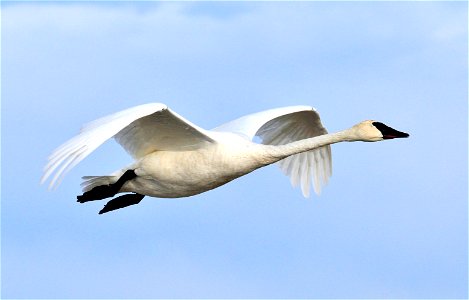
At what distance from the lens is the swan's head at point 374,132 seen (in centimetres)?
1920

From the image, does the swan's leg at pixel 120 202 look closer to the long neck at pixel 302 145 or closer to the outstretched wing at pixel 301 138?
the outstretched wing at pixel 301 138

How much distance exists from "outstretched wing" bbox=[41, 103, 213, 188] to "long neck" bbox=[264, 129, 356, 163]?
0.79 metres

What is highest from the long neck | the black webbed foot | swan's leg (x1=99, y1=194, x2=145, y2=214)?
the long neck

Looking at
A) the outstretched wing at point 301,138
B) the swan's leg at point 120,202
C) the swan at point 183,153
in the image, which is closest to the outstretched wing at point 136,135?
the swan at point 183,153

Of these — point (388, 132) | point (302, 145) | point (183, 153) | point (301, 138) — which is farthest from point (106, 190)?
point (388, 132)

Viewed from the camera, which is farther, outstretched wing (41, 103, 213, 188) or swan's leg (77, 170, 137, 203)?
swan's leg (77, 170, 137, 203)

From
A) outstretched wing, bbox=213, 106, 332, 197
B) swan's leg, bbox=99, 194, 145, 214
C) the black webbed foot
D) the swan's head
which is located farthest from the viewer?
outstretched wing, bbox=213, 106, 332, 197

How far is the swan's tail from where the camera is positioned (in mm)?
19700

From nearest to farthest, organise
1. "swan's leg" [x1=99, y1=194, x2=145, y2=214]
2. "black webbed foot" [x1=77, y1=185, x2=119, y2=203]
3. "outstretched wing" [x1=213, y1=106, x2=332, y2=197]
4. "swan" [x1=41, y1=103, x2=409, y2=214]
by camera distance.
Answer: "swan" [x1=41, y1=103, x2=409, y2=214]
"black webbed foot" [x1=77, y1=185, x2=119, y2=203]
"swan's leg" [x1=99, y1=194, x2=145, y2=214]
"outstretched wing" [x1=213, y1=106, x2=332, y2=197]

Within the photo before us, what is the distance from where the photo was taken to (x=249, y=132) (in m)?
20.4

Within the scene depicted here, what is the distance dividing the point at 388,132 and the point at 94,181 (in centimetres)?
A: 378

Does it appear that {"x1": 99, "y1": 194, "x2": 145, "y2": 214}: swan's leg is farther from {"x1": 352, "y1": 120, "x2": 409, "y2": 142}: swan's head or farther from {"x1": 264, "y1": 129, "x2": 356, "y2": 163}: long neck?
{"x1": 352, "y1": 120, "x2": 409, "y2": 142}: swan's head

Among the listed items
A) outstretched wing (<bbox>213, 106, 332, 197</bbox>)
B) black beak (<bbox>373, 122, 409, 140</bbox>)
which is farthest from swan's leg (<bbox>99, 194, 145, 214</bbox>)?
black beak (<bbox>373, 122, 409, 140</bbox>)

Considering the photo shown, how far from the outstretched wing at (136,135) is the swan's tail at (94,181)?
0.46 metres
